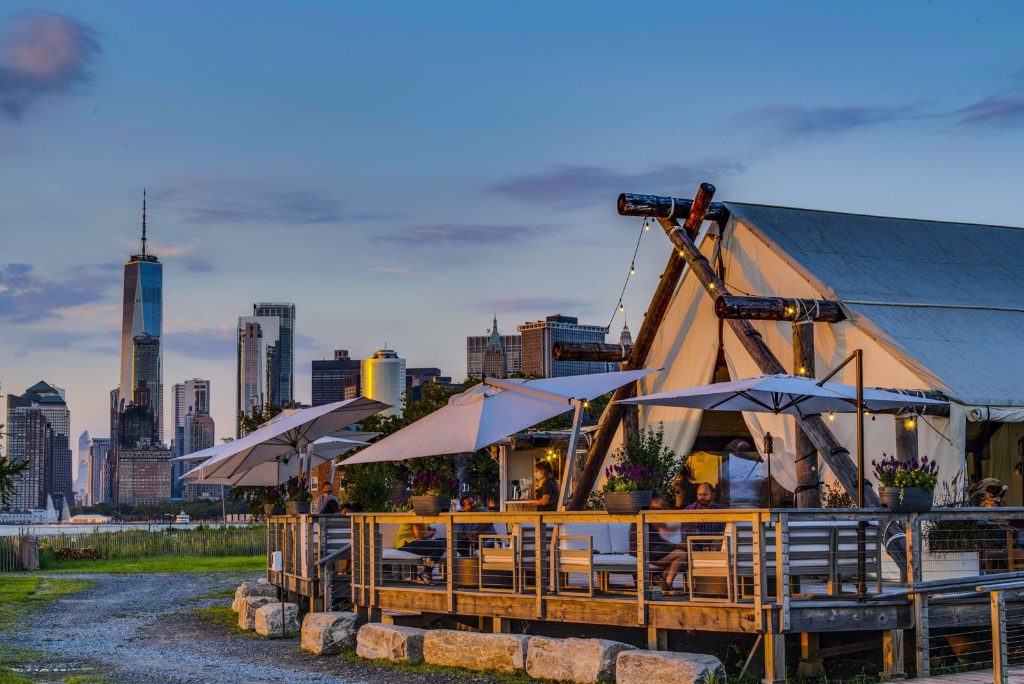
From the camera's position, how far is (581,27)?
20.6m

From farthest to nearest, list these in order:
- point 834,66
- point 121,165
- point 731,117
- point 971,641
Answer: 1. point 121,165
2. point 731,117
3. point 834,66
4. point 971,641

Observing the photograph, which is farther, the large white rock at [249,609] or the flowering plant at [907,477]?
the large white rock at [249,609]

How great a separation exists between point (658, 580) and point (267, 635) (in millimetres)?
5608

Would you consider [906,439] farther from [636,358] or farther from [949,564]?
→ [636,358]

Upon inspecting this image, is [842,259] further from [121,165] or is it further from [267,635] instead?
[121,165]

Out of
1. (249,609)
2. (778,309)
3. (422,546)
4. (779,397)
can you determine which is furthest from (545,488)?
(249,609)

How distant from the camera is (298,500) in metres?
16.5

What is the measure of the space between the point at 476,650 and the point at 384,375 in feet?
243

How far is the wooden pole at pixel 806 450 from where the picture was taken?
15977mm

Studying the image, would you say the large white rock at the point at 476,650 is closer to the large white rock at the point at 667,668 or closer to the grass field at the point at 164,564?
the large white rock at the point at 667,668

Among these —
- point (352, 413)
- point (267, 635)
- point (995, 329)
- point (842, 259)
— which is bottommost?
point (267, 635)

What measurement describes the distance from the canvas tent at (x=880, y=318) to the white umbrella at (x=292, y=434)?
4.93 metres

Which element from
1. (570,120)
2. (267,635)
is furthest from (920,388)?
(570,120)

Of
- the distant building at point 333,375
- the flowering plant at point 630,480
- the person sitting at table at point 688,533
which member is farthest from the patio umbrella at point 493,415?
the distant building at point 333,375
